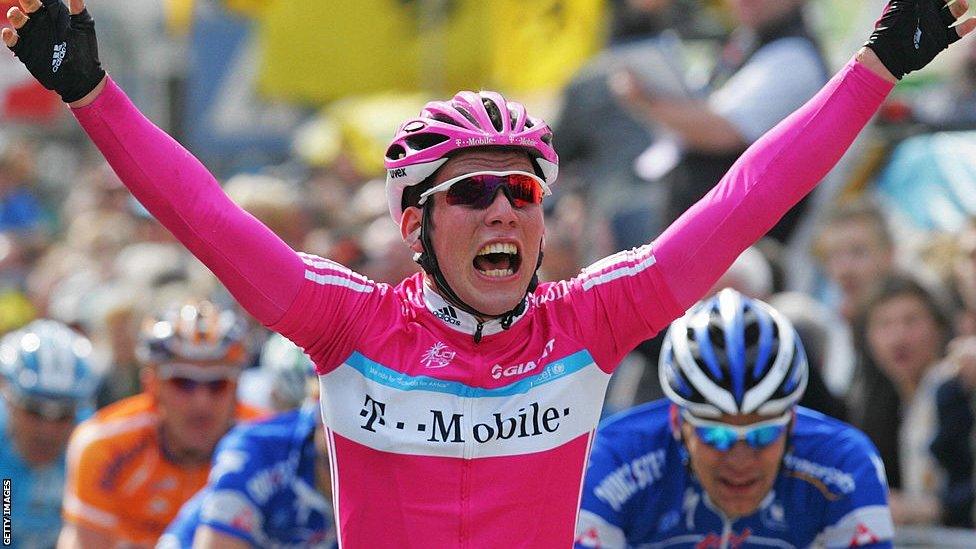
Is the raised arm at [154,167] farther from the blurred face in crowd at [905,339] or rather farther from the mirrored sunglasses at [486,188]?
the blurred face in crowd at [905,339]

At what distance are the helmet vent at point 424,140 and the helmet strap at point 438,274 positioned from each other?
0.48 ft

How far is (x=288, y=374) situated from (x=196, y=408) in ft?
1.65

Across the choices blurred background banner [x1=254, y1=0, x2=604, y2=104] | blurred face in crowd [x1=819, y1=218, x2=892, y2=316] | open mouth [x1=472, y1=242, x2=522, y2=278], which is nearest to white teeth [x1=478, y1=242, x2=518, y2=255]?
open mouth [x1=472, y1=242, x2=522, y2=278]

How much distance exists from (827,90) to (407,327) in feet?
4.06

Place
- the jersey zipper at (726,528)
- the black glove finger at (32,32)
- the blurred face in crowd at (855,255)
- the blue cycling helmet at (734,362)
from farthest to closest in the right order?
the blurred face in crowd at (855,255), the jersey zipper at (726,528), the blue cycling helmet at (734,362), the black glove finger at (32,32)

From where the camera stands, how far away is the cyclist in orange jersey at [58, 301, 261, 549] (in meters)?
7.83

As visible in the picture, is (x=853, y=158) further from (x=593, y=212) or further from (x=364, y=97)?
(x=364, y=97)

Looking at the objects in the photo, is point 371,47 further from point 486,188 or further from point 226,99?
point 486,188

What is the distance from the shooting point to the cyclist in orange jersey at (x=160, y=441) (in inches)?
308

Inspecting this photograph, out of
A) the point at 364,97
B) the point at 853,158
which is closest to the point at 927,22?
the point at 853,158

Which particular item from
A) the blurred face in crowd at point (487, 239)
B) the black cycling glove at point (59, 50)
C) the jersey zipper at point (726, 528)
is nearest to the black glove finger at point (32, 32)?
the black cycling glove at point (59, 50)

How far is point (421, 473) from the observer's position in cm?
415

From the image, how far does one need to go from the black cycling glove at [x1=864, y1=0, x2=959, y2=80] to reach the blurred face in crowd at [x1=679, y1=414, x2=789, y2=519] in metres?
1.56

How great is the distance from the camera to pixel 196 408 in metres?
7.89
